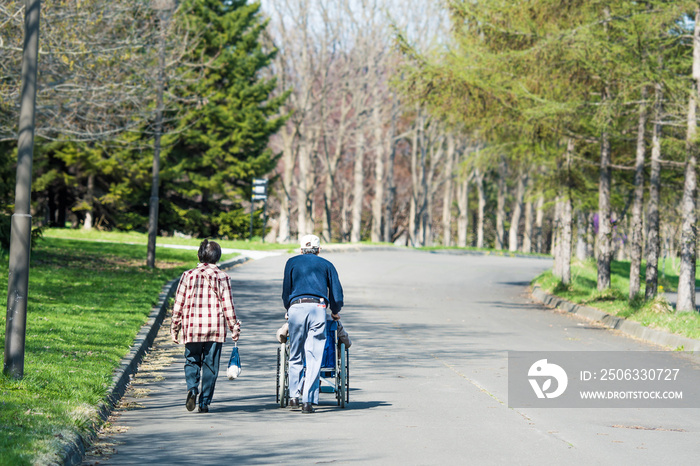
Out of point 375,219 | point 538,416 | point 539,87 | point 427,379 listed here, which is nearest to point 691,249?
point 539,87

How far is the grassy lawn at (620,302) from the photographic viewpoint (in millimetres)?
16688

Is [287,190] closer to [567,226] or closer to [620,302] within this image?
[567,226]

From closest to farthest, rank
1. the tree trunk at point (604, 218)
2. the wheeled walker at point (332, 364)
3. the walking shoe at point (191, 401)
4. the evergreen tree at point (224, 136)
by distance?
1. the walking shoe at point (191, 401)
2. the wheeled walker at point (332, 364)
3. the tree trunk at point (604, 218)
4. the evergreen tree at point (224, 136)

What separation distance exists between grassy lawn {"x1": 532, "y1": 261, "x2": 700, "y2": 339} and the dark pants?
30.7 feet

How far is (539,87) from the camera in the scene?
22.3 metres

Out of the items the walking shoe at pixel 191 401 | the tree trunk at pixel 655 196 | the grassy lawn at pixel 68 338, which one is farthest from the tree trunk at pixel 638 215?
the walking shoe at pixel 191 401

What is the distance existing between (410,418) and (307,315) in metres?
1.41

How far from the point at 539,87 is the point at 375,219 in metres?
36.8

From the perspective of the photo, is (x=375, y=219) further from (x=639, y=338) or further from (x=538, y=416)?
(x=538, y=416)

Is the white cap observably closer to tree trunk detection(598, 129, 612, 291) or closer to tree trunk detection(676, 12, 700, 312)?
tree trunk detection(676, 12, 700, 312)

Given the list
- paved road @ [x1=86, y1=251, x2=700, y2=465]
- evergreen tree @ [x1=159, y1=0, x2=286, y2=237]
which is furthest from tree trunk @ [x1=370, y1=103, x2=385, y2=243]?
paved road @ [x1=86, y1=251, x2=700, y2=465]

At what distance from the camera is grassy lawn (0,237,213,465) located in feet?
23.6

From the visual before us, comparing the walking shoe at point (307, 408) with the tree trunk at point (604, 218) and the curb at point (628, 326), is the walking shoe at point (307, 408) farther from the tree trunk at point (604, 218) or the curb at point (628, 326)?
the tree trunk at point (604, 218)

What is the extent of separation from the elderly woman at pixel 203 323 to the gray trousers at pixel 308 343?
1.87 ft
